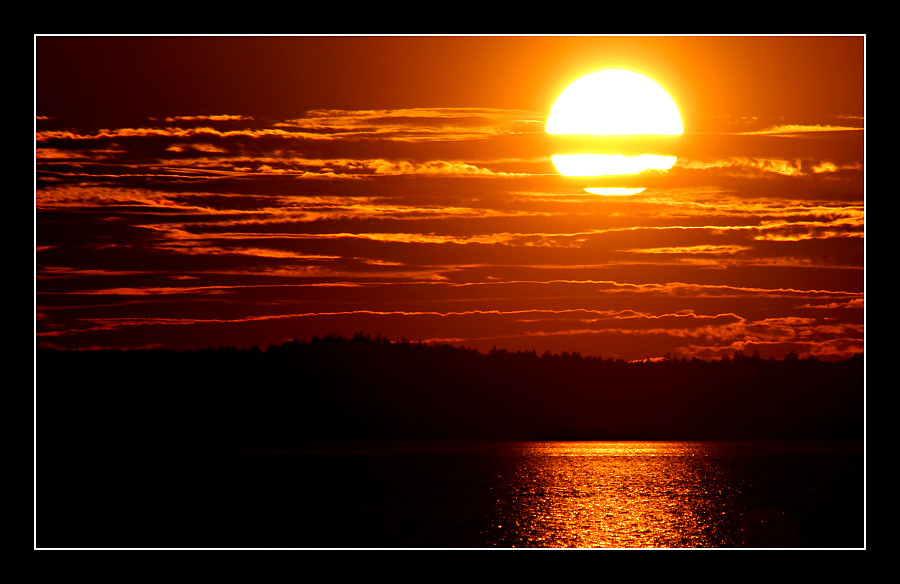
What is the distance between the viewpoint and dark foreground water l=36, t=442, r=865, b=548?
5591 cm

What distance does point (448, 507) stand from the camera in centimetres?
7269

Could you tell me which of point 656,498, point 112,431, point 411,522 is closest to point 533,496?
point 656,498

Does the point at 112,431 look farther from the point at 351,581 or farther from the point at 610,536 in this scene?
the point at 351,581

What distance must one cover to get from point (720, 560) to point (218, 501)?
60.1 meters

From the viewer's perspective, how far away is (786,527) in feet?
212

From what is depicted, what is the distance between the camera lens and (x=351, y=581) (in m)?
25.4

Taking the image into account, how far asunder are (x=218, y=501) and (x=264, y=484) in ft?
64.1

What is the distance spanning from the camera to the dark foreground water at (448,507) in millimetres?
55906
